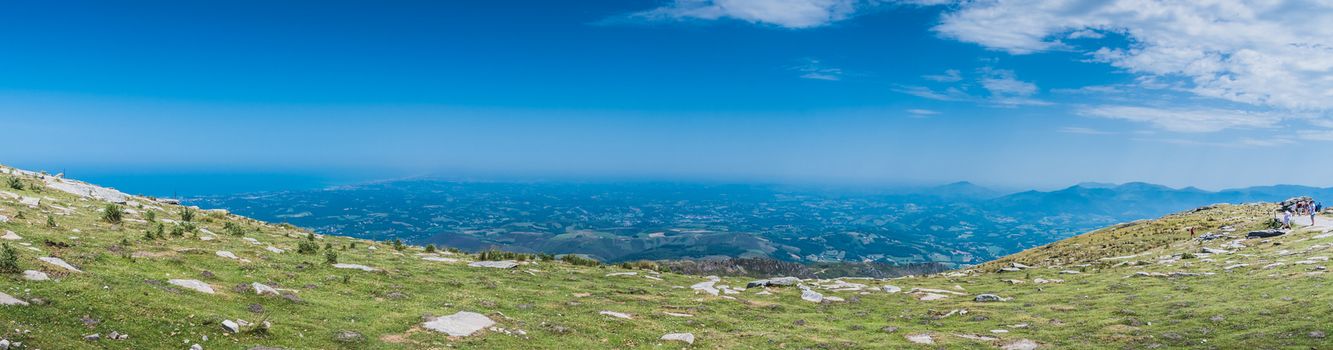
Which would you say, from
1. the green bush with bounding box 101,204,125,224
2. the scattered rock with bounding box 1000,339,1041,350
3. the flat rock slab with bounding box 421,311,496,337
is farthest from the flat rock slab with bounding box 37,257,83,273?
the scattered rock with bounding box 1000,339,1041,350

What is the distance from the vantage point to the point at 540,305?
2698 cm

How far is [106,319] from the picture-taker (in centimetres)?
1515

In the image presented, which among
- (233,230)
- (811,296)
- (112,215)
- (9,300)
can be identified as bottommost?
(811,296)

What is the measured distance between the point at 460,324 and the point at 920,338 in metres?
19.1

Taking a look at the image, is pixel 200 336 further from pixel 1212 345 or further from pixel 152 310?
pixel 1212 345

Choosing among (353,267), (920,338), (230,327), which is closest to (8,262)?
(230,327)

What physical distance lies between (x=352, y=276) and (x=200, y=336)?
37.4 ft

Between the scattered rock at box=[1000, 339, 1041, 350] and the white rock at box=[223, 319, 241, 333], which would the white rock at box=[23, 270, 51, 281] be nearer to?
the white rock at box=[223, 319, 241, 333]

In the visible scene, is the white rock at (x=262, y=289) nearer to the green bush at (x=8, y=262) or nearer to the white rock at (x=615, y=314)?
the green bush at (x=8, y=262)

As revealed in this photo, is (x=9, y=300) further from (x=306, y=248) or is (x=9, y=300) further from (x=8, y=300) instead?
(x=306, y=248)

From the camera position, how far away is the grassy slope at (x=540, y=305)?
16391 mm

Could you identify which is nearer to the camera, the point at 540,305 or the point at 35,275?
the point at 35,275

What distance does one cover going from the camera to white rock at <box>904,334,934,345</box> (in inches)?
965

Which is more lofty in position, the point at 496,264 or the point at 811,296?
the point at 496,264
